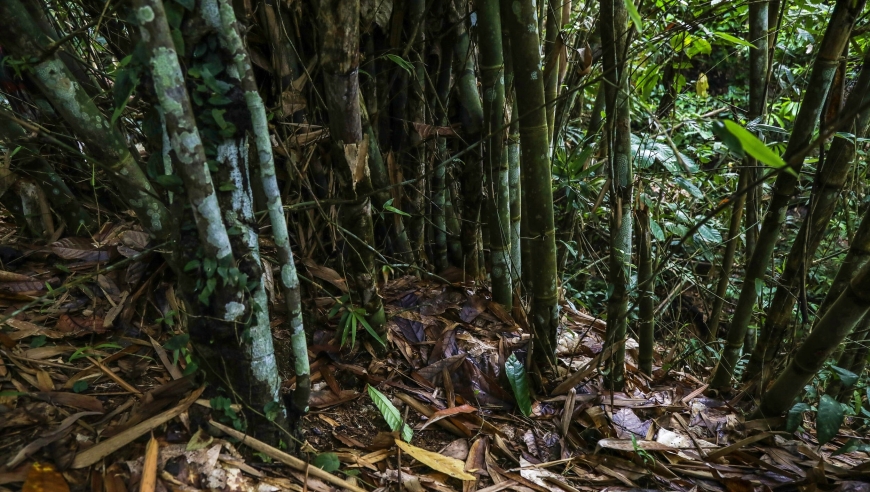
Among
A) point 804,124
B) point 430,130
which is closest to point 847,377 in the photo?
point 804,124

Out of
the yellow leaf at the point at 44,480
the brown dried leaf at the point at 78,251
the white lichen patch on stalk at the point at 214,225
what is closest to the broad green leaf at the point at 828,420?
the white lichen patch on stalk at the point at 214,225

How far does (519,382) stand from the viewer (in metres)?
2.02

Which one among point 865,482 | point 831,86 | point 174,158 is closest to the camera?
point 174,158

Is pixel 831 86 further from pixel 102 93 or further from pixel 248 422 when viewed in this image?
pixel 102 93

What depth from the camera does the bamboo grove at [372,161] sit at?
118 cm

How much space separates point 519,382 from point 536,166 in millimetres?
791

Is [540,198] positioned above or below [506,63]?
below

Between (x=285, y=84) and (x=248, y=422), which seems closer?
(x=248, y=422)

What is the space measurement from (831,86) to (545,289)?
1113 mm

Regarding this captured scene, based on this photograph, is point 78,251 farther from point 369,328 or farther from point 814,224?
point 814,224

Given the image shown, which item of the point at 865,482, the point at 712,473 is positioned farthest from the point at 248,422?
the point at 865,482

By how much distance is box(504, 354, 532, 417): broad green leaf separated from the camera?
78.1 inches

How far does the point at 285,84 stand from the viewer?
209 cm

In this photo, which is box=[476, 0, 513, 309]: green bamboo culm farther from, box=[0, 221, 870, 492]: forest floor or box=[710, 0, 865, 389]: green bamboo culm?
box=[710, 0, 865, 389]: green bamboo culm
